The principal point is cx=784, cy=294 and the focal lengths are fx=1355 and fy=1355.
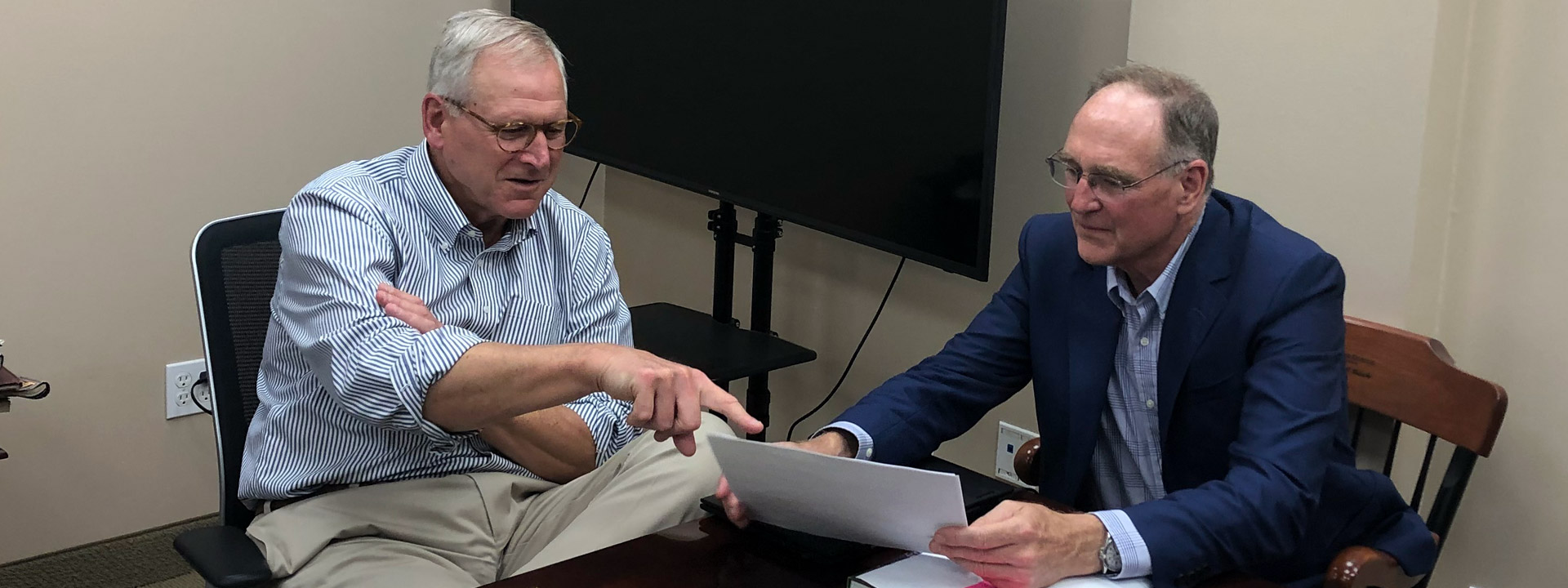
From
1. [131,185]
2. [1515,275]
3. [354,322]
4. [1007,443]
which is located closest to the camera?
[354,322]

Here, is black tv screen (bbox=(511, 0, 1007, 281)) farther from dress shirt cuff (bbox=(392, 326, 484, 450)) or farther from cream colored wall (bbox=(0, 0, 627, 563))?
dress shirt cuff (bbox=(392, 326, 484, 450))

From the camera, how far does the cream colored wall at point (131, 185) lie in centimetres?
268

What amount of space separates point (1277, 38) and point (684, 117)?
125 cm

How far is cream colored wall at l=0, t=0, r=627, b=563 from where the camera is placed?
2.68m

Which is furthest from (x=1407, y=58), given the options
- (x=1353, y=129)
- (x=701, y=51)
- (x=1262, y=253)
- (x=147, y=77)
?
(x=147, y=77)

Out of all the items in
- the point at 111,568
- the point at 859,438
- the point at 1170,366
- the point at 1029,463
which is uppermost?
the point at 1170,366

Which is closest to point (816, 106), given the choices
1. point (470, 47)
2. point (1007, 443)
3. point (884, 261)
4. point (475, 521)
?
point (884, 261)

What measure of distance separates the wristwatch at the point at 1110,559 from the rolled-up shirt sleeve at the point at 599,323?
701mm

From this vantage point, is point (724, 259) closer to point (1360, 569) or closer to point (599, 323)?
point (599, 323)

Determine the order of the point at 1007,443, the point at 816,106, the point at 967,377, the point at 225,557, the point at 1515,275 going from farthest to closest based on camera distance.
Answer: the point at 1007,443
the point at 816,106
the point at 1515,275
the point at 967,377
the point at 225,557

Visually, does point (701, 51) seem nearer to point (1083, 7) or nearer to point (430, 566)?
point (1083, 7)

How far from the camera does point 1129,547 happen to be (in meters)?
1.35

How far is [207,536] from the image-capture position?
150 centimetres

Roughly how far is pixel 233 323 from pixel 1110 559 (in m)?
1.11
